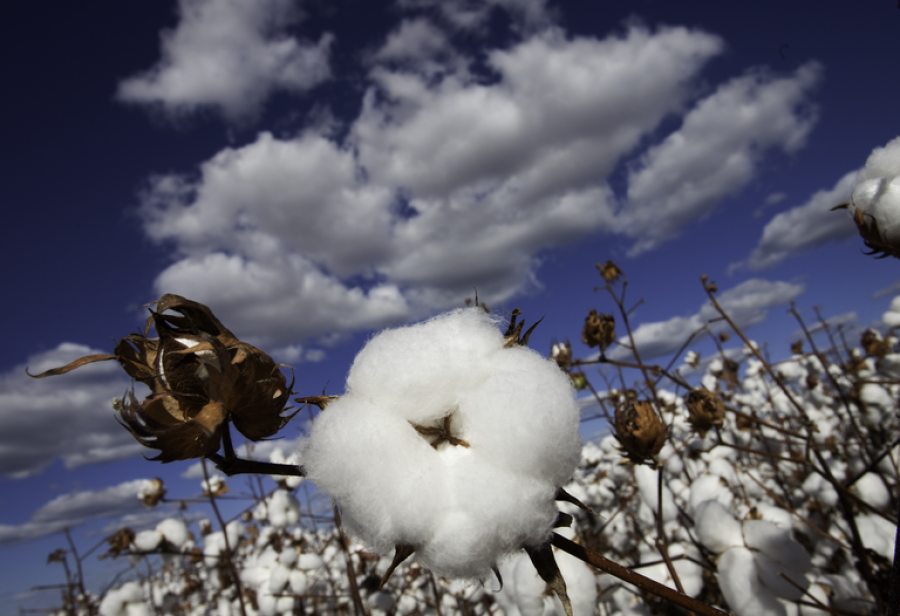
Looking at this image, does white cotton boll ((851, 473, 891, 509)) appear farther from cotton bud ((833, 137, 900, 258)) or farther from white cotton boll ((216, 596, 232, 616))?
white cotton boll ((216, 596, 232, 616))

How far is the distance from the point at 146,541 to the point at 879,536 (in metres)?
4.81

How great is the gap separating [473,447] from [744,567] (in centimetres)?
138

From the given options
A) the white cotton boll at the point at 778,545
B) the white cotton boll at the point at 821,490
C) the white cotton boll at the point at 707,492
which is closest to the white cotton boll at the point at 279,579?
the white cotton boll at the point at 707,492

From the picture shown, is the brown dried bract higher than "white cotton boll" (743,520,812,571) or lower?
higher

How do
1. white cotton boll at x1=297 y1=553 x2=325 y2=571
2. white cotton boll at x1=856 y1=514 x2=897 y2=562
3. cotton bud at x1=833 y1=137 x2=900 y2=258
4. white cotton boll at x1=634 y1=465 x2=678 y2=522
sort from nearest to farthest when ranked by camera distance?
1. cotton bud at x1=833 y1=137 x2=900 y2=258
2. white cotton boll at x1=856 y1=514 x2=897 y2=562
3. white cotton boll at x1=634 y1=465 x2=678 y2=522
4. white cotton boll at x1=297 y1=553 x2=325 y2=571

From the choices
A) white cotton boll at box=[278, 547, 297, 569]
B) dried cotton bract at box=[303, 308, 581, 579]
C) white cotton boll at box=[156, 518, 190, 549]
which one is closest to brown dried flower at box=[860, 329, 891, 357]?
dried cotton bract at box=[303, 308, 581, 579]

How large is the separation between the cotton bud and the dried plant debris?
101 centimetres

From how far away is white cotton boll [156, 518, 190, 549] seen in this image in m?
4.16

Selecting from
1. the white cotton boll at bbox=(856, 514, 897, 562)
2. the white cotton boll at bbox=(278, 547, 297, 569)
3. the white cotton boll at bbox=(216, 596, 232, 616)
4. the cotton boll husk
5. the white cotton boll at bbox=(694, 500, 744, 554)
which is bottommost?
the white cotton boll at bbox=(856, 514, 897, 562)

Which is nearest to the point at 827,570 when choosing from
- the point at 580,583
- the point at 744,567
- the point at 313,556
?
the point at 744,567

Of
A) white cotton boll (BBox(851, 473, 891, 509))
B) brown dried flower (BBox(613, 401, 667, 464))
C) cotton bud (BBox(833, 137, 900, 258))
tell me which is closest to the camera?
cotton bud (BBox(833, 137, 900, 258))

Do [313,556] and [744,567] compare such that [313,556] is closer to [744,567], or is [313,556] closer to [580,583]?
[580,583]

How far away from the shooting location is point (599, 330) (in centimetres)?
234

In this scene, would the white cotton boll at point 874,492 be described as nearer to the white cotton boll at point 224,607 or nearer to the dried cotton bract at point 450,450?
the dried cotton bract at point 450,450
